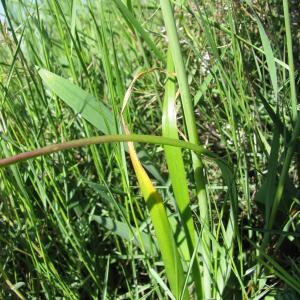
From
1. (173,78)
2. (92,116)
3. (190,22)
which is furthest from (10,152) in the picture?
(190,22)

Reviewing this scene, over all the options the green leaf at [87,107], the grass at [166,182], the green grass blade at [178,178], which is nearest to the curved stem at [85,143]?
the grass at [166,182]

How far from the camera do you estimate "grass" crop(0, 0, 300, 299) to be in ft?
2.39

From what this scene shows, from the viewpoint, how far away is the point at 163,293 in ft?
2.85

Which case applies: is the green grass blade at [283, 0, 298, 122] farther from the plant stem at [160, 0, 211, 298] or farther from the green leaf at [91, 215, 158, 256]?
the green leaf at [91, 215, 158, 256]

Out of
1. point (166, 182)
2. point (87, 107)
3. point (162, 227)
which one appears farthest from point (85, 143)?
point (166, 182)

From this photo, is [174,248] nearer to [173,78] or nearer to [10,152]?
[173,78]

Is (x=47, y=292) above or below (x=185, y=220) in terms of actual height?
below

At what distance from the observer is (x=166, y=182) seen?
1016 mm

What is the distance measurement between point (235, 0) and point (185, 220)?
0.40 meters

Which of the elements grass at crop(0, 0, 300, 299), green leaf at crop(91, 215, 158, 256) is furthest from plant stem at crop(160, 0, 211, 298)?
green leaf at crop(91, 215, 158, 256)

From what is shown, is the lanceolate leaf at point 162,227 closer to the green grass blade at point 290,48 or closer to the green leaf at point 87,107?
the green leaf at point 87,107

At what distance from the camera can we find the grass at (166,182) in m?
0.73

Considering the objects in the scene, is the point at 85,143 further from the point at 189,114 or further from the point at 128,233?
the point at 128,233

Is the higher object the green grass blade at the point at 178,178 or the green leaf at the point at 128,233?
the green grass blade at the point at 178,178
